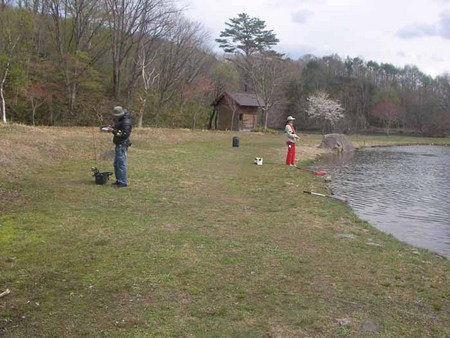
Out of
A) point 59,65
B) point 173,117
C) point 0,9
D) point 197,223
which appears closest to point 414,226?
point 197,223

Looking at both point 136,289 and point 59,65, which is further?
point 59,65

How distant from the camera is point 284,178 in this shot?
14555 mm

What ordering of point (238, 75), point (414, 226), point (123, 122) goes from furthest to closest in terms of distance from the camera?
point (238, 75) → point (123, 122) → point (414, 226)

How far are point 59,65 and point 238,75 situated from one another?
34243mm

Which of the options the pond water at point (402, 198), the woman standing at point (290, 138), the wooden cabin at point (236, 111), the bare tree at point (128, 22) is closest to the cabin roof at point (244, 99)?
the wooden cabin at point (236, 111)

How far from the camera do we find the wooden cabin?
50344 millimetres

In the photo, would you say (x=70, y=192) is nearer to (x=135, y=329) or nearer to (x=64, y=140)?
(x=135, y=329)

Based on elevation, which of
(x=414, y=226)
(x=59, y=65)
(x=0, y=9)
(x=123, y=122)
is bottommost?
(x=414, y=226)

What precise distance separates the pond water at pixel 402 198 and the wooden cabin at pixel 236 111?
96.3 feet

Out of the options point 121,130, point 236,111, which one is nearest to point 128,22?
point 236,111

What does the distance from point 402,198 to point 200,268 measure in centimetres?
925

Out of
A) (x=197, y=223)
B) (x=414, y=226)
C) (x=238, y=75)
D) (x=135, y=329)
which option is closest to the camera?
(x=135, y=329)

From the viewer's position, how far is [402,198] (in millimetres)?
13148

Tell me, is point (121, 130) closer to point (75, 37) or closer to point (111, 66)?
point (75, 37)
